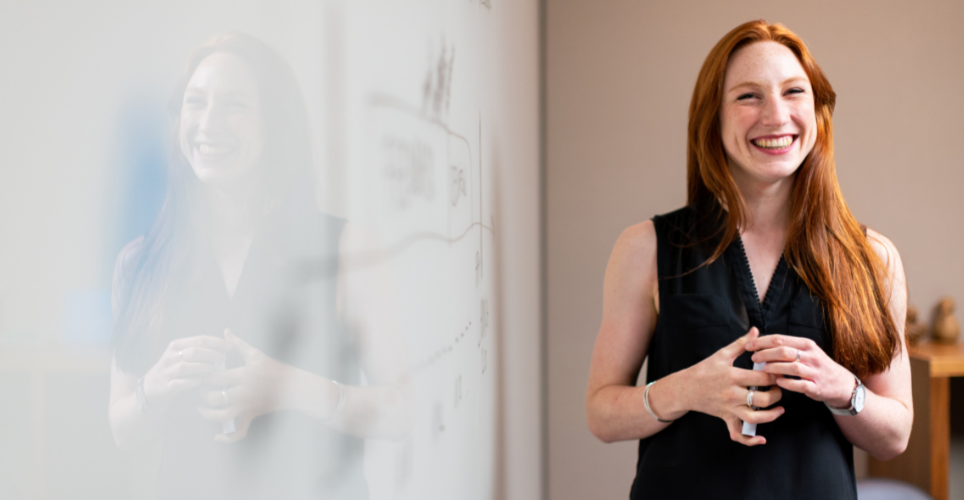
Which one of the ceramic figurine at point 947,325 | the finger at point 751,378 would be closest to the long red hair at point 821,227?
the finger at point 751,378

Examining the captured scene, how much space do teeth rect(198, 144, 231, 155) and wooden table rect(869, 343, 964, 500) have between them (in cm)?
231

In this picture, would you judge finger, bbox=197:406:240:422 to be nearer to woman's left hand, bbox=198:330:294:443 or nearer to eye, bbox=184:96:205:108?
woman's left hand, bbox=198:330:294:443

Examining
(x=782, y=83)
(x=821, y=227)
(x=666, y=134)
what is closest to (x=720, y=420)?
(x=821, y=227)

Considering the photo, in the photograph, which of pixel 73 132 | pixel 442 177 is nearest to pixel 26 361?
pixel 73 132

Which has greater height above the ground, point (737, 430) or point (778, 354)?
point (778, 354)

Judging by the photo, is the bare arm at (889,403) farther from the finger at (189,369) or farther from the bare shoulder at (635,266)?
the finger at (189,369)

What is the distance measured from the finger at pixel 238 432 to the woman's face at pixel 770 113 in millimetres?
1073

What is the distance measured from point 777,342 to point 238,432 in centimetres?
89

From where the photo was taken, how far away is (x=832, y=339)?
105cm

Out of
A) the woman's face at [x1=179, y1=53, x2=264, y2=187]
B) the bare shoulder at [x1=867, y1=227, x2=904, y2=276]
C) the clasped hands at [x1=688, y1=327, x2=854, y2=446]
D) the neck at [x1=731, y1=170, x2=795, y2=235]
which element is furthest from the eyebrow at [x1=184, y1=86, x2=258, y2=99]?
the bare shoulder at [x1=867, y1=227, x2=904, y2=276]

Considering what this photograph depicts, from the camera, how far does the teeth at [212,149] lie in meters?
0.21

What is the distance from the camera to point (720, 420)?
3.47 ft

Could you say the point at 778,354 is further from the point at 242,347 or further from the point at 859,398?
the point at 242,347

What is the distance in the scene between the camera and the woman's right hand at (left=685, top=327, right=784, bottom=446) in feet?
3.00
